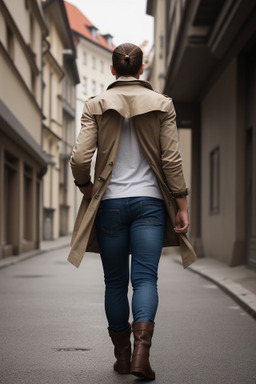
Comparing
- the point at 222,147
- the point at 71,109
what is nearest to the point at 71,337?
the point at 222,147

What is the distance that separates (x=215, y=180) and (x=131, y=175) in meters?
12.8

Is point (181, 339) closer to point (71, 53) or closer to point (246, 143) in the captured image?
point (246, 143)

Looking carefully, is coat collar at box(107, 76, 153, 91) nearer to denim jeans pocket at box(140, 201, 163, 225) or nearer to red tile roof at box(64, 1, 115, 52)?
denim jeans pocket at box(140, 201, 163, 225)

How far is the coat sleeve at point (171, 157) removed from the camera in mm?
4074

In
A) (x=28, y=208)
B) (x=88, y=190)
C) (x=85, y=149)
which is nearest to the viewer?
(x=85, y=149)

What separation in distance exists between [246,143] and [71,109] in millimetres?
35436

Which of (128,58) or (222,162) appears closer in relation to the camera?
(128,58)

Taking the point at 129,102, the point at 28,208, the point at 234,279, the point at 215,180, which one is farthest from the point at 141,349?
the point at 28,208

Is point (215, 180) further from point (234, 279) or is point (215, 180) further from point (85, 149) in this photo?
point (85, 149)

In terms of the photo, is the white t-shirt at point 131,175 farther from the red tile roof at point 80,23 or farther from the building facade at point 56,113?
the red tile roof at point 80,23

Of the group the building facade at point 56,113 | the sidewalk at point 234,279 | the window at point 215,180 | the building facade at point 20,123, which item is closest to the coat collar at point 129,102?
the sidewalk at point 234,279

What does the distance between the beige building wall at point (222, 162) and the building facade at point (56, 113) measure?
563 inches

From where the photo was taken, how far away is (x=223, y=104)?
15031mm

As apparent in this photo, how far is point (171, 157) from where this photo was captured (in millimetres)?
4074
